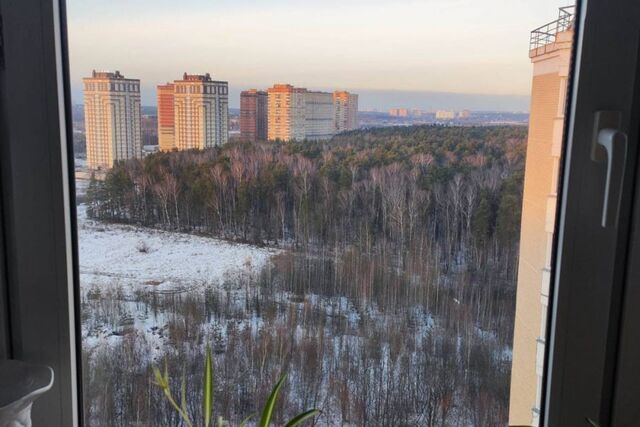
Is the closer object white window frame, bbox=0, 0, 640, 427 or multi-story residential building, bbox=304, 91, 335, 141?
white window frame, bbox=0, 0, 640, 427

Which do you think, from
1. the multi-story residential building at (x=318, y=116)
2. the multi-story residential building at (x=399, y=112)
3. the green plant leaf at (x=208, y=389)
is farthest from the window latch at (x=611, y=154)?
the green plant leaf at (x=208, y=389)

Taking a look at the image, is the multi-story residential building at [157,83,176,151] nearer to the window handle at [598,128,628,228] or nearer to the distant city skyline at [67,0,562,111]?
the distant city skyline at [67,0,562,111]

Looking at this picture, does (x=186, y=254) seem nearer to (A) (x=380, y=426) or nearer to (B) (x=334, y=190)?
(B) (x=334, y=190)

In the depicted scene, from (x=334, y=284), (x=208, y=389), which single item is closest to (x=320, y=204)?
(x=334, y=284)

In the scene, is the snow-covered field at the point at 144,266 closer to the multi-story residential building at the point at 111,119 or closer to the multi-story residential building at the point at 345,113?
the multi-story residential building at the point at 111,119

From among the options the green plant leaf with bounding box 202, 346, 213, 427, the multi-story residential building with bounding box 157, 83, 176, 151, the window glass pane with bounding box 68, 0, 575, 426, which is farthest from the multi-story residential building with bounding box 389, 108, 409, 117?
the green plant leaf with bounding box 202, 346, 213, 427

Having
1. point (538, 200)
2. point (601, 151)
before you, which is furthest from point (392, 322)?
point (601, 151)

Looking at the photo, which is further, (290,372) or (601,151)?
(290,372)
